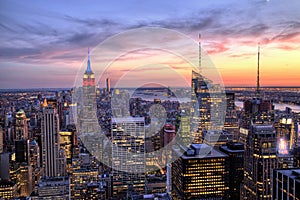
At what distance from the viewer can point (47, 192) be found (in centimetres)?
621

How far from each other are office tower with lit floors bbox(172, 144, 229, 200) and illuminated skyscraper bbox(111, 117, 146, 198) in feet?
2.74

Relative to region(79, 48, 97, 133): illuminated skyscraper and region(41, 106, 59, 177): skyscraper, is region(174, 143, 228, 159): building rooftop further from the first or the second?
region(41, 106, 59, 177): skyscraper

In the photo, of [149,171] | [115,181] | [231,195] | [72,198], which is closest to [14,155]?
[72,198]

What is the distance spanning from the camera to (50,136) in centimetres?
958

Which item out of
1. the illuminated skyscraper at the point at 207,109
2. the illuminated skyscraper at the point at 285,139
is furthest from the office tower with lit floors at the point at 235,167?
the illuminated skyscraper at the point at 285,139

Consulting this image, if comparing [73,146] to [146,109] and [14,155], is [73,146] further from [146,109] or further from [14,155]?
[146,109]

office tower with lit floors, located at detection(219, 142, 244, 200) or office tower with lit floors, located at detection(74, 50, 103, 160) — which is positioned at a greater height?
office tower with lit floors, located at detection(74, 50, 103, 160)

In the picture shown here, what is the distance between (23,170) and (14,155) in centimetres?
49

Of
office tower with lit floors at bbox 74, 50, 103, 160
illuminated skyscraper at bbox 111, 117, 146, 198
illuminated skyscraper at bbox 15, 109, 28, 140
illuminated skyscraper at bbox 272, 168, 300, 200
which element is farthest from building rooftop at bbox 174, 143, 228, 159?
illuminated skyscraper at bbox 15, 109, 28, 140

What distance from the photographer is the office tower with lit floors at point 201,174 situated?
5.64m

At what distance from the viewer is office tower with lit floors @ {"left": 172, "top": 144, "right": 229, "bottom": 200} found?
5637 mm

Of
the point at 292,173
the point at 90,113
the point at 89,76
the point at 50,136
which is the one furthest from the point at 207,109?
the point at 50,136

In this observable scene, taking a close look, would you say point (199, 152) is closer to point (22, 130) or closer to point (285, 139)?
point (285, 139)

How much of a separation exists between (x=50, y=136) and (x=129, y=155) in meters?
4.45
